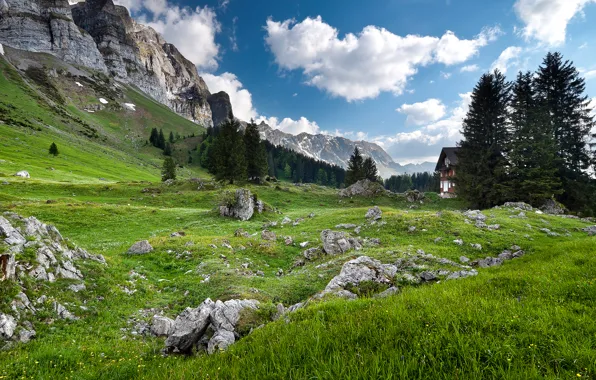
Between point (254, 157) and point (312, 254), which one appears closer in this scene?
point (312, 254)

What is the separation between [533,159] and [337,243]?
118ft

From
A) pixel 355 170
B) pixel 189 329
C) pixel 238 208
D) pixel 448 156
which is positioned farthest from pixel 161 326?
pixel 355 170

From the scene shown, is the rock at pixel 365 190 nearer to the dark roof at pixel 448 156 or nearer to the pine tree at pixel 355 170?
the dark roof at pixel 448 156

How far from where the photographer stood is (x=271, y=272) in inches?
619

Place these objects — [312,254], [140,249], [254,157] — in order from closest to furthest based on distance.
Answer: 1. [312,254]
2. [140,249]
3. [254,157]

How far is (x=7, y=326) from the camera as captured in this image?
7.18m

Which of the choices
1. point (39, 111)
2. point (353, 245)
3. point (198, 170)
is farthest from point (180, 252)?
point (39, 111)

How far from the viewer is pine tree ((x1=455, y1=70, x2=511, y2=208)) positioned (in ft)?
134

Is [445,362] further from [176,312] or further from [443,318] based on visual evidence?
[176,312]

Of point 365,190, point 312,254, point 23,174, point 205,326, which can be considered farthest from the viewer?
point 365,190

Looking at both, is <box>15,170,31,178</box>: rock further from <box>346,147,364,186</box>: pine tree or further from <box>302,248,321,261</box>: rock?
<box>346,147,364,186</box>: pine tree

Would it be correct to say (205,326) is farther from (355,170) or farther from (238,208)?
(355,170)

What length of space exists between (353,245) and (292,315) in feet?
41.3

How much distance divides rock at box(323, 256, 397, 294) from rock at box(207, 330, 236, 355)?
4.35 m
